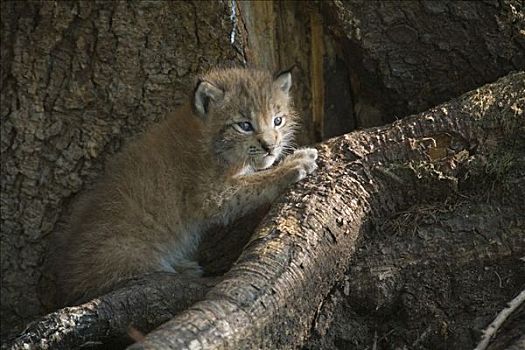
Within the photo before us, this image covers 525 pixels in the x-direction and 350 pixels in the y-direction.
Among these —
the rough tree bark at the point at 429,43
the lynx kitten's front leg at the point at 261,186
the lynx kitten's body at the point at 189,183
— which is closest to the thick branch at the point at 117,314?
the lynx kitten's body at the point at 189,183

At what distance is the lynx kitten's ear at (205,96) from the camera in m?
4.08

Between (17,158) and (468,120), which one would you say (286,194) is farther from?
(17,158)

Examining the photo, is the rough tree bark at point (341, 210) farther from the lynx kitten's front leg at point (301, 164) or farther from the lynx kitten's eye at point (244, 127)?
the lynx kitten's eye at point (244, 127)

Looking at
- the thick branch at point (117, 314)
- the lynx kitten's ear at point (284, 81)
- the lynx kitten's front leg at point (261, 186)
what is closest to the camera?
the thick branch at point (117, 314)

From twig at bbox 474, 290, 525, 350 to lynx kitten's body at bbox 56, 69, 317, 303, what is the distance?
4.27ft

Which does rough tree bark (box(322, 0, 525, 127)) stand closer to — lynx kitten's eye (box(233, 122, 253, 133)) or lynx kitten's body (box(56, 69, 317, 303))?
lynx kitten's body (box(56, 69, 317, 303))

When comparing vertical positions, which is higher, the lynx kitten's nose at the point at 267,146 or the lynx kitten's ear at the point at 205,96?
the lynx kitten's ear at the point at 205,96

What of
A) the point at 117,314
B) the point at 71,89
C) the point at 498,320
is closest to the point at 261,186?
the point at 117,314

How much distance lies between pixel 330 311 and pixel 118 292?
0.90m

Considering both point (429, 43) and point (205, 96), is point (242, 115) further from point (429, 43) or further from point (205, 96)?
point (429, 43)

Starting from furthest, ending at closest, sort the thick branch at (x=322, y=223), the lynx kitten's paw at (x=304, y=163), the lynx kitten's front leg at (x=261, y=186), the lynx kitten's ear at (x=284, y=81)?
the lynx kitten's ear at (x=284, y=81)
the lynx kitten's front leg at (x=261, y=186)
the lynx kitten's paw at (x=304, y=163)
the thick branch at (x=322, y=223)

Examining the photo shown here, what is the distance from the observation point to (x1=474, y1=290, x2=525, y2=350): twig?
9.69 feet

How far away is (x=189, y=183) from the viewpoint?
4.18m

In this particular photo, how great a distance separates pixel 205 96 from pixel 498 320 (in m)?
1.83
